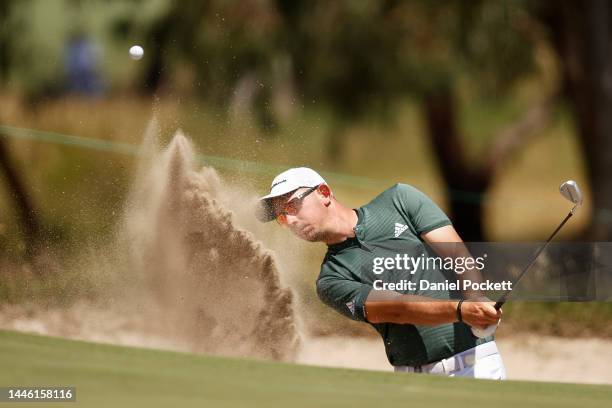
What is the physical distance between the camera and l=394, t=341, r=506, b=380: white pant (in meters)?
3.44

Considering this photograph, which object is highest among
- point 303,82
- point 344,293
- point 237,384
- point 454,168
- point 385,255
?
point 303,82

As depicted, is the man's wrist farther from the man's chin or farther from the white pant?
the man's chin

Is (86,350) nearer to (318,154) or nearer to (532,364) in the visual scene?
(532,364)

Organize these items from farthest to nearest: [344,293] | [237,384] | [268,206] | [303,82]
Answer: [303,82] → [268,206] → [344,293] → [237,384]

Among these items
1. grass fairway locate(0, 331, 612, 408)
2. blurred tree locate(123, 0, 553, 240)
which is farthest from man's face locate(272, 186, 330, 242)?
blurred tree locate(123, 0, 553, 240)

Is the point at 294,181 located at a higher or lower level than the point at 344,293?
higher

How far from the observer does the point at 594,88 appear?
332 inches

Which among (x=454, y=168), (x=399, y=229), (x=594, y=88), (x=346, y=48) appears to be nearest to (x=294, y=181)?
(x=399, y=229)

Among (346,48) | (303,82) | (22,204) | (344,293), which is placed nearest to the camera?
(344,293)

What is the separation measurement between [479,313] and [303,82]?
7005mm

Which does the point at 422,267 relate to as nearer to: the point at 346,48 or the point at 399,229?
the point at 399,229

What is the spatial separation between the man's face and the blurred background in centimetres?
263

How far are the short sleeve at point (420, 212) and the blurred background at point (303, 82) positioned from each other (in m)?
2.76

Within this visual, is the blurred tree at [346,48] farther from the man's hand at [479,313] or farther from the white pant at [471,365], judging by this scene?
the man's hand at [479,313]
